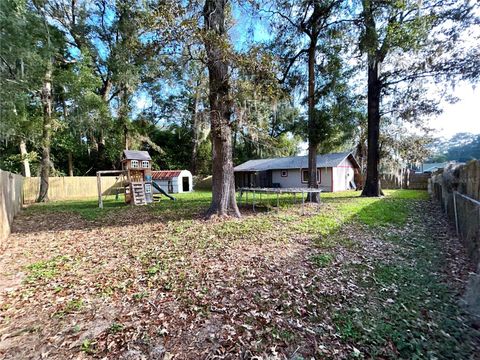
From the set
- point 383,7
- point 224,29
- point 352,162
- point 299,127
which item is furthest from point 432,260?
point 352,162

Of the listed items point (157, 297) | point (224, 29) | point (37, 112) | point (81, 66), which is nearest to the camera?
point (157, 297)

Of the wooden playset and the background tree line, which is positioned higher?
the background tree line

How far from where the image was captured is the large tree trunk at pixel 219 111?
6727 millimetres

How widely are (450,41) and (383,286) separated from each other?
1163 centimetres

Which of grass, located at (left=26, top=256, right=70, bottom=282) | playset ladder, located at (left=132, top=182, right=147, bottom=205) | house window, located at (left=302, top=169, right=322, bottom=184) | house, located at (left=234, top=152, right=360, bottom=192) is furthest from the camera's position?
house window, located at (left=302, top=169, right=322, bottom=184)

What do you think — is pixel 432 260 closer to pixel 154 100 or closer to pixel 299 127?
pixel 299 127

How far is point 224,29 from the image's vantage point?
7051 mm

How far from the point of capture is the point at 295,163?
68.1 feet

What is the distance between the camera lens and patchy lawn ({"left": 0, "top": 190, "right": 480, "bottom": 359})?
2443mm

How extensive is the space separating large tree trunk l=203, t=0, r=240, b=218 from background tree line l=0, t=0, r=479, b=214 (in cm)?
3

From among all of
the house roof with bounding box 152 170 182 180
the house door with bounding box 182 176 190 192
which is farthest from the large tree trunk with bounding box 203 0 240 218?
the house door with bounding box 182 176 190 192

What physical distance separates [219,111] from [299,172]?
1408cm

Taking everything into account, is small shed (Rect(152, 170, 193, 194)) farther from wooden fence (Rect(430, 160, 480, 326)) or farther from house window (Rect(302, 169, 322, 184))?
wooden fence (Rect(430, 160, 480, 326))

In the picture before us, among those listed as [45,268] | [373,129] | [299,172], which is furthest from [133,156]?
[373,129]
